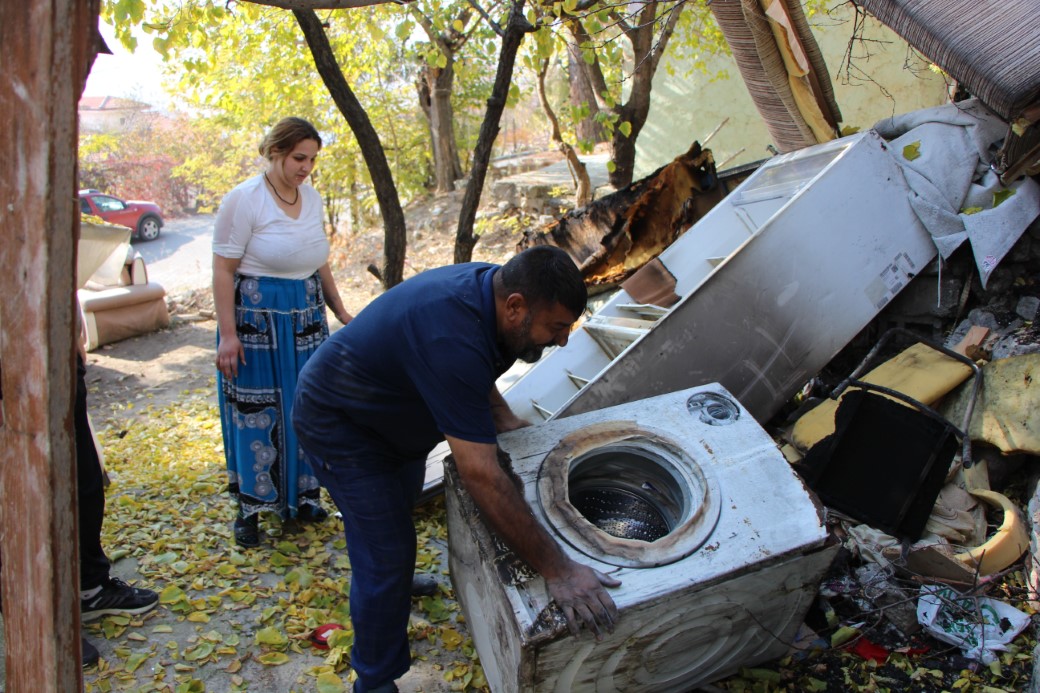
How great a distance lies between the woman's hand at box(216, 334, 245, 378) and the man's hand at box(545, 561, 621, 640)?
199cm

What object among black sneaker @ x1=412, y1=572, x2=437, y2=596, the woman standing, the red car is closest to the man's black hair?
the woman standing

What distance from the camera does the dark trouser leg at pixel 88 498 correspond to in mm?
2953

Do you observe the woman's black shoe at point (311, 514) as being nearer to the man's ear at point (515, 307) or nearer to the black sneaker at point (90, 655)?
the black sneaker at point (90, 655)

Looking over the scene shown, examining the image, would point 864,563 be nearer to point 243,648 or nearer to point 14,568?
point 243,648

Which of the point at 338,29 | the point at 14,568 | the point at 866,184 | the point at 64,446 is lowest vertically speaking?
the point at 14,568

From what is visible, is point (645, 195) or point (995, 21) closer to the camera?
point (995, 21)

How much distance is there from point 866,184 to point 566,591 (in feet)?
10.4

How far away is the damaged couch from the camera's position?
7.47 meters

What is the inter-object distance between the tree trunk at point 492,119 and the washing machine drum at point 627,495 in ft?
9.52

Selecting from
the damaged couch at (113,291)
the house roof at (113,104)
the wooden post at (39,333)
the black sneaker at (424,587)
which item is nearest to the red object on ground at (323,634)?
the black sneaker at (424,587)

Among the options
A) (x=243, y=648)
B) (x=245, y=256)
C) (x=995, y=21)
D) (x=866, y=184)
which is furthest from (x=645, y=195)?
(x=243, y=648)

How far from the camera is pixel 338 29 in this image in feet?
26.5

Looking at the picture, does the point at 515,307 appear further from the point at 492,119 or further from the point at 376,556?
the point at 492,119

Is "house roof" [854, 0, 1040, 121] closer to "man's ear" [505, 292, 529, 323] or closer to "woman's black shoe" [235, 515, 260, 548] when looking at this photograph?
"man's ear" [505, 292, 529, 323]
